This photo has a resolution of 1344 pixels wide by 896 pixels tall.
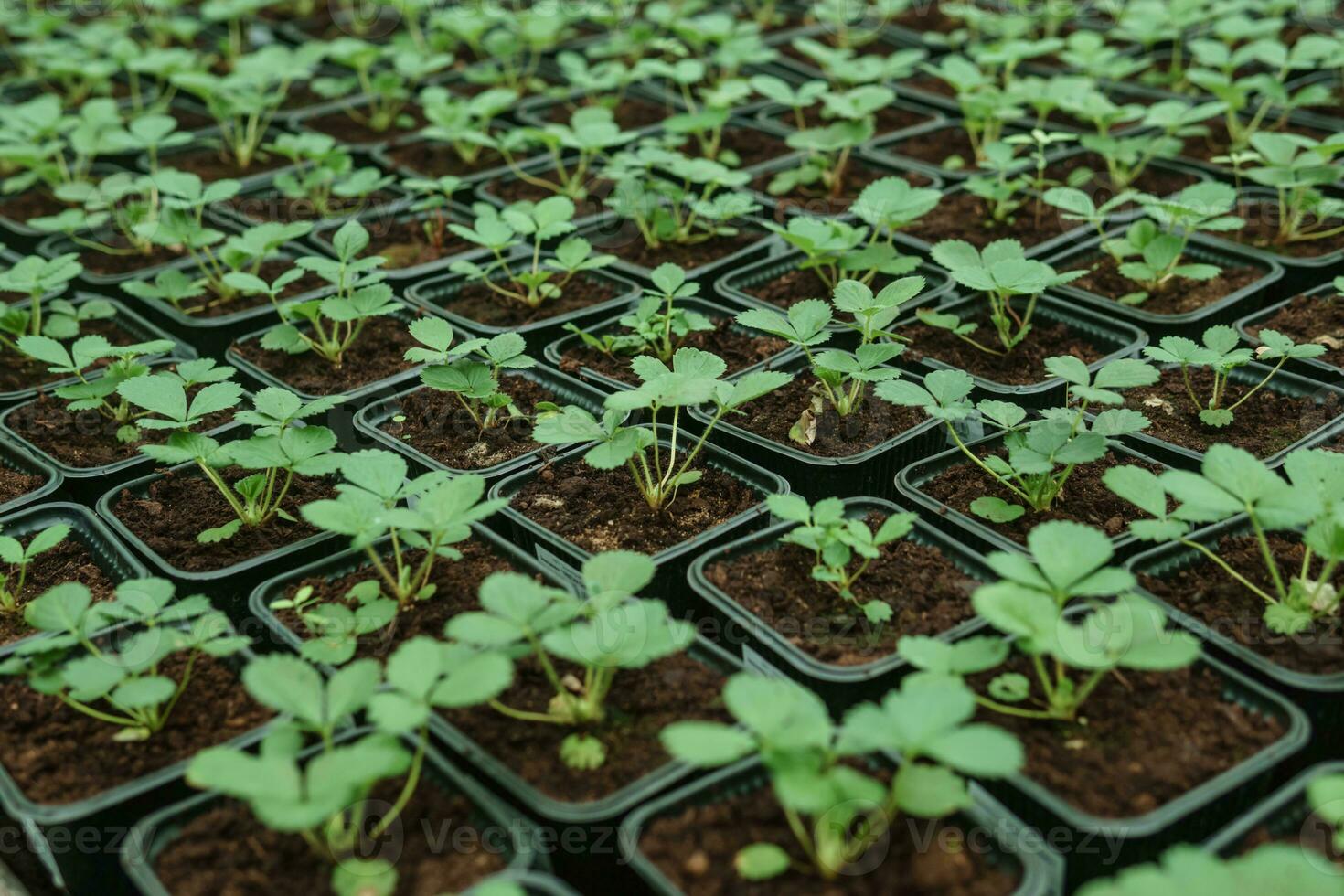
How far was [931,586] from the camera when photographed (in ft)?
5.21

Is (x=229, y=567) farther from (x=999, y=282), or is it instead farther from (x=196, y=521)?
(x=999, y=282)

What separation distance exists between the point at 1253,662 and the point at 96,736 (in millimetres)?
1337

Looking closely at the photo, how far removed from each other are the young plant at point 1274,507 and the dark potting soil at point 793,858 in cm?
47

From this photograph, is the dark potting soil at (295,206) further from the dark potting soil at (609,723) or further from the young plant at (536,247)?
the dark potting soil at (609,723)

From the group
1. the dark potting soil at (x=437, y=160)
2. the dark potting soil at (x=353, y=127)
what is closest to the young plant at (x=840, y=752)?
the dark potting soil at (x=437, y=160)

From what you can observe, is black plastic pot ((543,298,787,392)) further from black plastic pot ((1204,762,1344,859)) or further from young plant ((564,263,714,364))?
black plastic pot ((1204,762,1344,859))

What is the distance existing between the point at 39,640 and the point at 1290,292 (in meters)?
2.22

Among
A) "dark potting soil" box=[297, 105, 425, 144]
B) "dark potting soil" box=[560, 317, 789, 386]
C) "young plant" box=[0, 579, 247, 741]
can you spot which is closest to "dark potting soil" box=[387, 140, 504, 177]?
"dark potting soil" box=[297, 105, 425, 144]

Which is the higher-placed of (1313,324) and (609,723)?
(1313,324)

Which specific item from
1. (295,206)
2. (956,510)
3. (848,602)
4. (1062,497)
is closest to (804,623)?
(848,602)

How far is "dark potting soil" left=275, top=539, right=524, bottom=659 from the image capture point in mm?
1546

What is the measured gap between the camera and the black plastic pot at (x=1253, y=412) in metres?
1.79

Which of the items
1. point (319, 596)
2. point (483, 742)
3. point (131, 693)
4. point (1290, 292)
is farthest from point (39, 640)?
point (1290, 292)

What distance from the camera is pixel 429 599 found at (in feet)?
5.33
